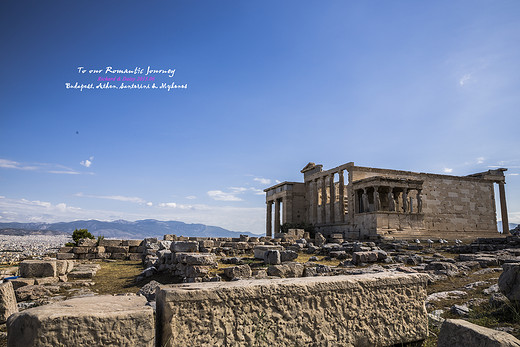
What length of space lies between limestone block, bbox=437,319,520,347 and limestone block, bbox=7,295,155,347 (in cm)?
294

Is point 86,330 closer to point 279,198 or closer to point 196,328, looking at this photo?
point 196,328

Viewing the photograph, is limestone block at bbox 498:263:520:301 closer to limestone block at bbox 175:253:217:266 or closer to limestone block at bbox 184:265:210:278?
limestone block at bbox 184:265:210:278

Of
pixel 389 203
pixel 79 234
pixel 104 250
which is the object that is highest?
pixel 389 203

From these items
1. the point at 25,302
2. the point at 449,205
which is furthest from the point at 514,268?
the point at 449,205

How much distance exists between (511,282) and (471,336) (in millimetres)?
2904

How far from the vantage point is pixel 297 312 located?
383 centimetres

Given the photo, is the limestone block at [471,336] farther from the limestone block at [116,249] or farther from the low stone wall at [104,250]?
the limestone block at [116,249]

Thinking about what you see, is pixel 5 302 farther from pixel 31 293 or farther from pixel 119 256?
pixel 119 256

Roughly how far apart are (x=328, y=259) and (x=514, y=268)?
33.0 ft

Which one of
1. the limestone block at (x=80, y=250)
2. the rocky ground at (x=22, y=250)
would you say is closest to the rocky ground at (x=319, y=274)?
the limestone block at (x=80, y=250)

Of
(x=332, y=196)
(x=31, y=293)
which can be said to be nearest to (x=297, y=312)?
(x=31, y=293)

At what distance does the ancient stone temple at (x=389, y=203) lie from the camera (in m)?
29.2

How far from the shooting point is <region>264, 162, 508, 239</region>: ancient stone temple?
95.7 feet

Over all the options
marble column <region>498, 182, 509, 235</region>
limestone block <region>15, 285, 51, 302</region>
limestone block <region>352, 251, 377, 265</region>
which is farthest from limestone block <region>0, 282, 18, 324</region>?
marble column <region>498, 182, 509, 235</region>
